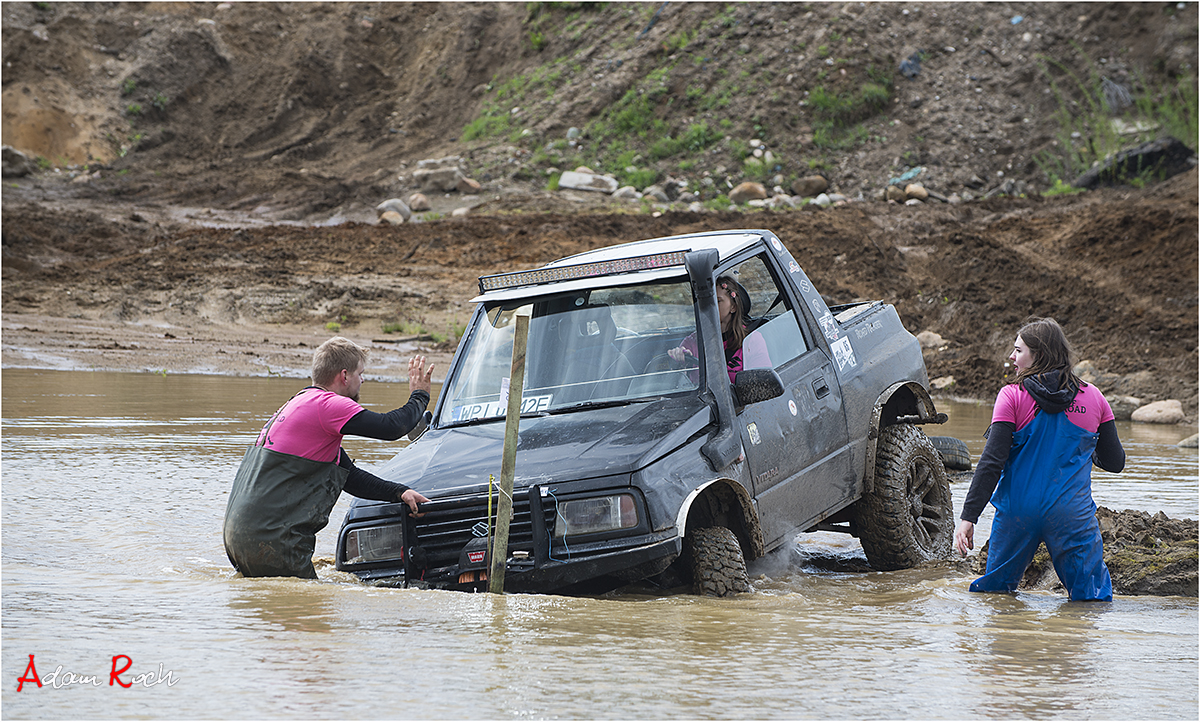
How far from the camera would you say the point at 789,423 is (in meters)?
6.07

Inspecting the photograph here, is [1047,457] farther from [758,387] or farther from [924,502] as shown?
[924,502]

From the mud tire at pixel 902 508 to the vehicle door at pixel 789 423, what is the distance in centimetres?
29

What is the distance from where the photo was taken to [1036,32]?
1452 inches

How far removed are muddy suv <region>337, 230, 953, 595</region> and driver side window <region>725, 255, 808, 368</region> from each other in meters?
0.01

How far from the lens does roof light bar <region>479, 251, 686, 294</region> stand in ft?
19.5

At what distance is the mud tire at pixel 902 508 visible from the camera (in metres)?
6.76

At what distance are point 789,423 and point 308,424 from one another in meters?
2.49

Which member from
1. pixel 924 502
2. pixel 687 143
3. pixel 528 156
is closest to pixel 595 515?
pixel 924 502

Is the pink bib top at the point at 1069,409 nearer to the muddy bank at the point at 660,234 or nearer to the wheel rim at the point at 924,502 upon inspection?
the wheel rim at the point at 924,502

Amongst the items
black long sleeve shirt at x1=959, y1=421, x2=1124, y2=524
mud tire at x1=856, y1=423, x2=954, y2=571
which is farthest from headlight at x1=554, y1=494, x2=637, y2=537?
mud tire at x1=856, y1=423, x2=954, y2=571

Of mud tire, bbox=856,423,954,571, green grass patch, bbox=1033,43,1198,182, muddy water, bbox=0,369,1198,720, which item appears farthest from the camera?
green grass patch, bbox=1033,43,1198,182

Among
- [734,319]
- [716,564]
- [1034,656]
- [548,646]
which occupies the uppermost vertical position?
[734,319]

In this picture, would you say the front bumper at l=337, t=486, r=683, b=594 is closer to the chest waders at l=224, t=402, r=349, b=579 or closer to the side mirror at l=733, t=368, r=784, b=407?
the chest waders at l=224, t=402, r=349, b=579

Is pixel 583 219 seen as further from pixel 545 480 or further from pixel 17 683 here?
pixel 17 683
